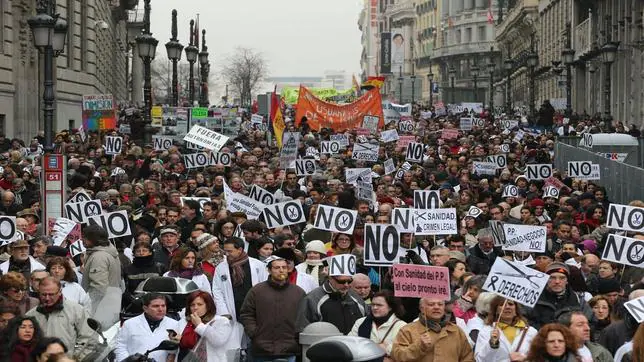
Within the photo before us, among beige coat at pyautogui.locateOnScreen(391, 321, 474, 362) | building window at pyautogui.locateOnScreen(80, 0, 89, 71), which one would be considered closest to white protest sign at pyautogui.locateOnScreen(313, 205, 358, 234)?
beige coat at pyautogui.locateOnScreen(391, 321, 474, 362)

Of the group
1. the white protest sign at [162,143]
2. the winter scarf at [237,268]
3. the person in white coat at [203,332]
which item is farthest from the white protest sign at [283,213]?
the white protest sign at [162,143]

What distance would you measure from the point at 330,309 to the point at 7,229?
447cm

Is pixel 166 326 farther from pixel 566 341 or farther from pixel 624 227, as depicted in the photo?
pixel 624 227

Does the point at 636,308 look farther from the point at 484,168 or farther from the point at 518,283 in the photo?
the point at 484,168

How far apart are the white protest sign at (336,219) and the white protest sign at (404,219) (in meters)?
0.83

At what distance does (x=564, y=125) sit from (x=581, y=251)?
31494 mm

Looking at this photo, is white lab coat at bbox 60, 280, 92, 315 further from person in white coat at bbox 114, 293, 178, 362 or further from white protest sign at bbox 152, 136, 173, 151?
white protest sign at bbox 152, 136, 173, 151

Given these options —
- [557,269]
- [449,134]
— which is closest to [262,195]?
[557,269]

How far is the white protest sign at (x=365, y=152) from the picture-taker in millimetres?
28562

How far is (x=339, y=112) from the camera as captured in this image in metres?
44.6

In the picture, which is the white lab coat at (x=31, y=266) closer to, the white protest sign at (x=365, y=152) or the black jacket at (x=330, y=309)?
the black jacket at (x=330, y=309)

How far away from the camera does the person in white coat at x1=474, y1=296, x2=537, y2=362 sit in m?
10.1

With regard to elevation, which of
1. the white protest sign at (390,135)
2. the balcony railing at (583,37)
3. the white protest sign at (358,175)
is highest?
the balcony railing at (583,37)

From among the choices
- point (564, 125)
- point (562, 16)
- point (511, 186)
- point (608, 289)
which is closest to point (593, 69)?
point (562, 16)
